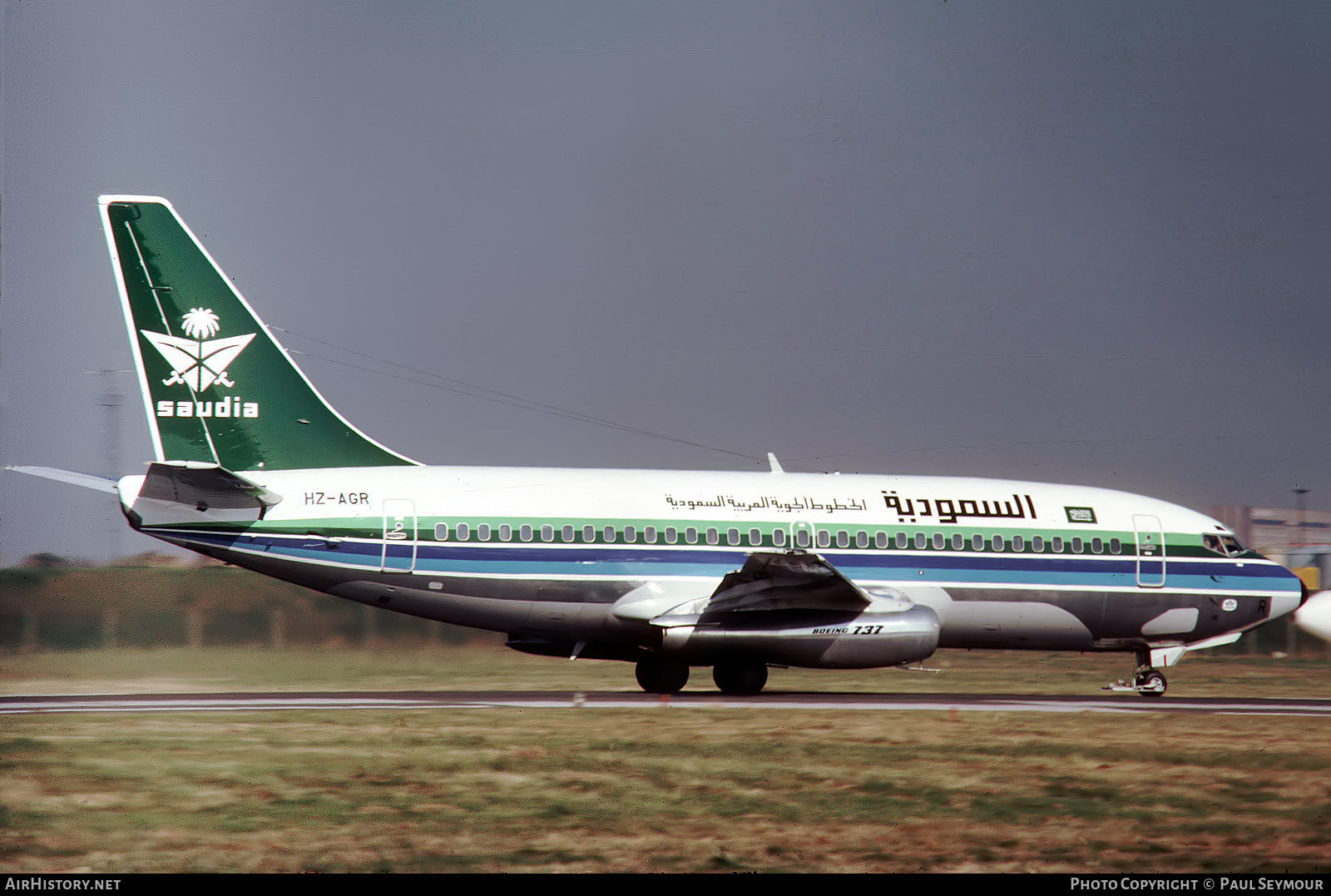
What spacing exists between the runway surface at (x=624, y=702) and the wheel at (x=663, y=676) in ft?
1.37

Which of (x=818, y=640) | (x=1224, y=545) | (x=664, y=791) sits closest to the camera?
(x=664, y=791)

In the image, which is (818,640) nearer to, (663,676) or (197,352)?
(663,676)

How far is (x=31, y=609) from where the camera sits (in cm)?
→ 2594

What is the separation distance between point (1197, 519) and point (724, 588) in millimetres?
9925

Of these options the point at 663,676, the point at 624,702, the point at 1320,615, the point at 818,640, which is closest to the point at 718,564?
the point at 818,640

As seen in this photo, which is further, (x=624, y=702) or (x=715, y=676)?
(x=715, y=676)

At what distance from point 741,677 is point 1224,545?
32.2 ft

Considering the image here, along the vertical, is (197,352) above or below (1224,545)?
above

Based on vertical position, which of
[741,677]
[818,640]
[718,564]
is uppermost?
[718,564]

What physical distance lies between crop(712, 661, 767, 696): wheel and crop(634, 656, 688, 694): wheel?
2.45 ft

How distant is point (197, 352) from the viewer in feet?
70.4

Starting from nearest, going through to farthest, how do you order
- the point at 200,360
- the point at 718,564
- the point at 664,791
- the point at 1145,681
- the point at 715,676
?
the point at 664,791 → the point at 200,360 → the point at 718,564 → the point at 715,676 → the point at 1145,681

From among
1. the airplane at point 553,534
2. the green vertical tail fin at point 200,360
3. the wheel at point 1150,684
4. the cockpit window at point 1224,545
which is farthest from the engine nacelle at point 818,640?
the cockpit window at point 1224,545

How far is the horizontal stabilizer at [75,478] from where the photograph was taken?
19.7 m
